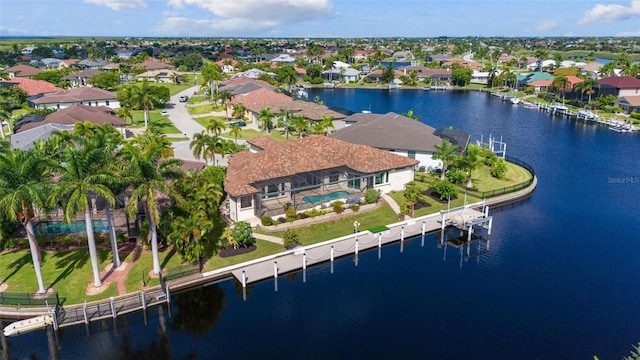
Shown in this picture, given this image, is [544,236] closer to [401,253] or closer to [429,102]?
[401,253]

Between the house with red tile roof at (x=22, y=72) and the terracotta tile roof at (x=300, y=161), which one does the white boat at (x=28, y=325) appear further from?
the house with red tile roof at (x=22, y=72)

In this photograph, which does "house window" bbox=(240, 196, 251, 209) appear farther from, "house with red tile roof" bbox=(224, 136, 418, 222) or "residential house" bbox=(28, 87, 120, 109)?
"residential house" bbox=(28, 87, 120, 109)

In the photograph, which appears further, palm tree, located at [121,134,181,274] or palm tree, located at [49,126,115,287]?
palm tree, located at [121,134,181,274]

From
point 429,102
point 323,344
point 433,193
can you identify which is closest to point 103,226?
point 323,344

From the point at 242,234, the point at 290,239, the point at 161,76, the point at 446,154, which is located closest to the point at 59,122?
the point at 242,234

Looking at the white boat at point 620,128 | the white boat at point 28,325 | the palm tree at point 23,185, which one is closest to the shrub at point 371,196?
the palm tree at point 23,185

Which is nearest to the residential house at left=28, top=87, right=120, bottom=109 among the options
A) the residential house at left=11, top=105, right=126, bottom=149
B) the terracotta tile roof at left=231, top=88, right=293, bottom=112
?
the residential house at left=11, top=105, right=126, bottom=149

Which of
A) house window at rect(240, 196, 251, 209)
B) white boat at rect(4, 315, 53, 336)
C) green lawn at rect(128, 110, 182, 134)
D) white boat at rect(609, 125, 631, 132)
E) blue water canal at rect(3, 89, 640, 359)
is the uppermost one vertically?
green lawn at rect(128, 110, 182, 134)
